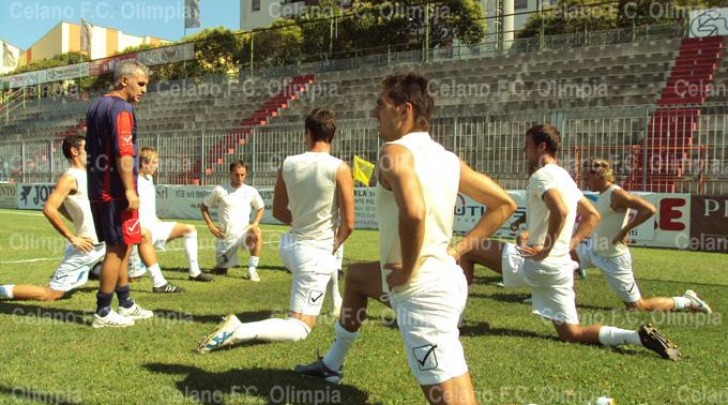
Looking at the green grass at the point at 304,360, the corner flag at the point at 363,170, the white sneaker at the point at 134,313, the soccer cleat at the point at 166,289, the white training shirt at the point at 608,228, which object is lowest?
the soccer cleat at the point at 166,289

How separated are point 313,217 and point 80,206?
3061 mm

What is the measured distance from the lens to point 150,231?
8609 mm

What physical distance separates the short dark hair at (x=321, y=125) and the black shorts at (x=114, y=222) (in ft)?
5.89

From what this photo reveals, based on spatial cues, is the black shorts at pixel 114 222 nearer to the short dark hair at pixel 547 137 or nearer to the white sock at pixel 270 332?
the white sock at pixel 270 332

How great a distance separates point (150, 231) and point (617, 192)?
5620mm

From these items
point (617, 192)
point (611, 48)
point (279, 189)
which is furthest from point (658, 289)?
point (611, 48)

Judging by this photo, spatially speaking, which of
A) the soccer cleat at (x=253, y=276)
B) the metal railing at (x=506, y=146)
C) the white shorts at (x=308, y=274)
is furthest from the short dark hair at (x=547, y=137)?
the metal railing at (x=506, y=146)

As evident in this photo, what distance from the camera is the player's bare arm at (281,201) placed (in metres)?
5.14

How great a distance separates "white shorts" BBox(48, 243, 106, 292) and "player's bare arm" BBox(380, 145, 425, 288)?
191 inches

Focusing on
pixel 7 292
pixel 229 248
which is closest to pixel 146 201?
pixel 229 248

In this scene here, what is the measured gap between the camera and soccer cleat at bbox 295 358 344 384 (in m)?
4.26

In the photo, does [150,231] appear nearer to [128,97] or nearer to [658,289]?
[128,97]

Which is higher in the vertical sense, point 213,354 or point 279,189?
point 279,189

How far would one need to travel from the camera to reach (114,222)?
5.57 m
